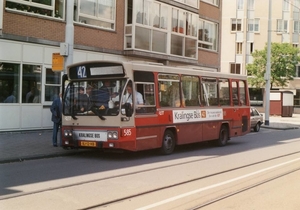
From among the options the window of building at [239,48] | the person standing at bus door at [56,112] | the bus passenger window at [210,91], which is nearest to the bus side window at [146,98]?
the person standing at bus door at [56,112]

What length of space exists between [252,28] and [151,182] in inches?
2211

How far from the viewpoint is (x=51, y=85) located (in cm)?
2003

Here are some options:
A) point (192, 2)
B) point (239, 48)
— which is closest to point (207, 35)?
point (192, 2)

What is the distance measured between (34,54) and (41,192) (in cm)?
1193

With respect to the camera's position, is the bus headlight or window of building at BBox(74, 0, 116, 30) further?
window of building at BBox(74, 0, 116, 30)

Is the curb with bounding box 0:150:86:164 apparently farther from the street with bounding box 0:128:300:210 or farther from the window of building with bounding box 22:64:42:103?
the window of building with bounding box 22:64:42:103

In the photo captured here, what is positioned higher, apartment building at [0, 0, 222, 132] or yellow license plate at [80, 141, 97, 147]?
apartment building at [0, 0, 222, 132]

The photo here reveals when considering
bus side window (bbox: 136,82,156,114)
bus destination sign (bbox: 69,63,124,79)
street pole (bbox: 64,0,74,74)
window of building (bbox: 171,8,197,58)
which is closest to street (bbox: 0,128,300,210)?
bus side window (bbox: 136,82,156,114)

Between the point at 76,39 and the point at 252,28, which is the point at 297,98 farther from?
the point at 76,39

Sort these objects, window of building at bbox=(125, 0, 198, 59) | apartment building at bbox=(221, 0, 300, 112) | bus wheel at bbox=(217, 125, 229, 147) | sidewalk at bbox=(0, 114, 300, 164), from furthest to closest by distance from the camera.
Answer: apartment building at bbox=(221, 0, 300, 112)
window of building at bbox=(125, 0, 198, 59)
bus wheel at bbox=(217, 125, 229, 147)
sidewalk at bbox=(0, 114, 300, 164)

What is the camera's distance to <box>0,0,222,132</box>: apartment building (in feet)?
59.7

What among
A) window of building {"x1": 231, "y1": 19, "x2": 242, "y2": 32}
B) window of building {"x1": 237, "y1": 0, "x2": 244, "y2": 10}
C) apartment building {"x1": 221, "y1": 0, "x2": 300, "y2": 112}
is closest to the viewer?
apartment building {"x1": 221, "y1": 0, "x2": 300, "y2": 112}

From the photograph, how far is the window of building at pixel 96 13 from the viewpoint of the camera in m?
21.2

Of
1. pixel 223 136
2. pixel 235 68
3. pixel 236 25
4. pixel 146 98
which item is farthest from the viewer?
pixel 236 25
